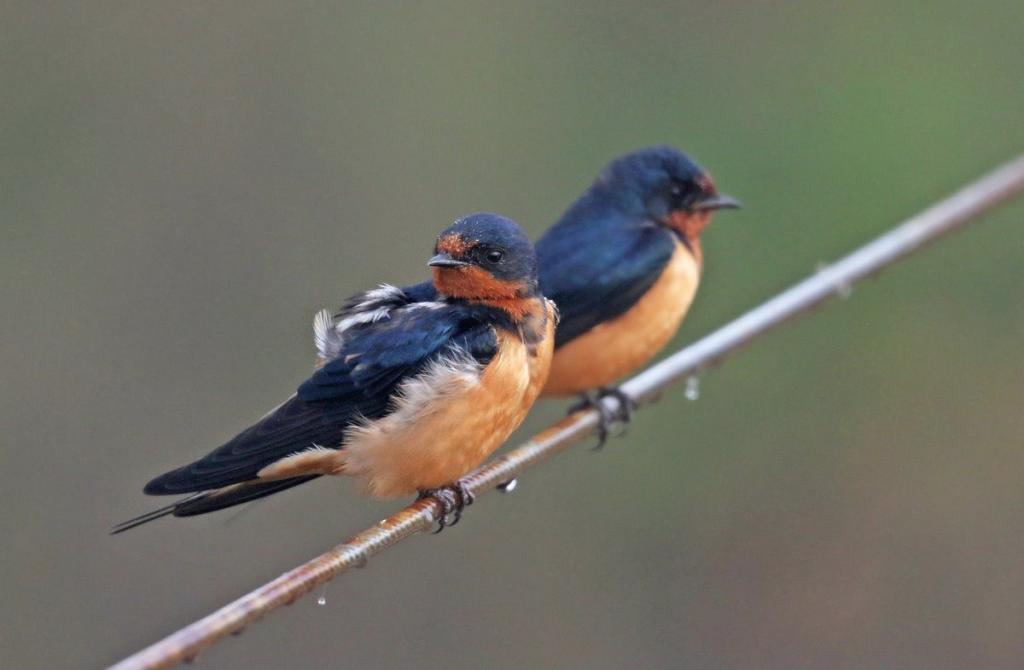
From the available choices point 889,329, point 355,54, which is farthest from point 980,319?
point 355,54

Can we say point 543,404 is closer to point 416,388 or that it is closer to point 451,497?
point 451,497

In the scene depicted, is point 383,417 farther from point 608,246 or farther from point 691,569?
point 691,569

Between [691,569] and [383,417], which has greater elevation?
[383,417]

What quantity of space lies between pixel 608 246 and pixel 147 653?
6.47 feet

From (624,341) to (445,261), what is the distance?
3.89 feet

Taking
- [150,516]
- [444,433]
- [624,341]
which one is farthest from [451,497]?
[624,341]

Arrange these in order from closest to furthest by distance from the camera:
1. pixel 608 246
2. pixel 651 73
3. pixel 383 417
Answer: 1. pixel 383 417
2. pixel 608 246
3. pixel 651 73

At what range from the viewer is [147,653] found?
4.64ft

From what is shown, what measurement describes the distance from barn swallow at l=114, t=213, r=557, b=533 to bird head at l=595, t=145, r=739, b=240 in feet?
4.05

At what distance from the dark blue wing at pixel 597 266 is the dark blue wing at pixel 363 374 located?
98 cm

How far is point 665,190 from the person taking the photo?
135 inches

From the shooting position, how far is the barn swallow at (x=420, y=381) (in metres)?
2.04

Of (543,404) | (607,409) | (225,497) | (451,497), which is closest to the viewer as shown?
(225,497)

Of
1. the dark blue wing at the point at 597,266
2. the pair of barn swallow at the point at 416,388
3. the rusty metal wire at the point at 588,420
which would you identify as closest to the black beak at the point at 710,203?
the dark blue wing at the point at 597,266
